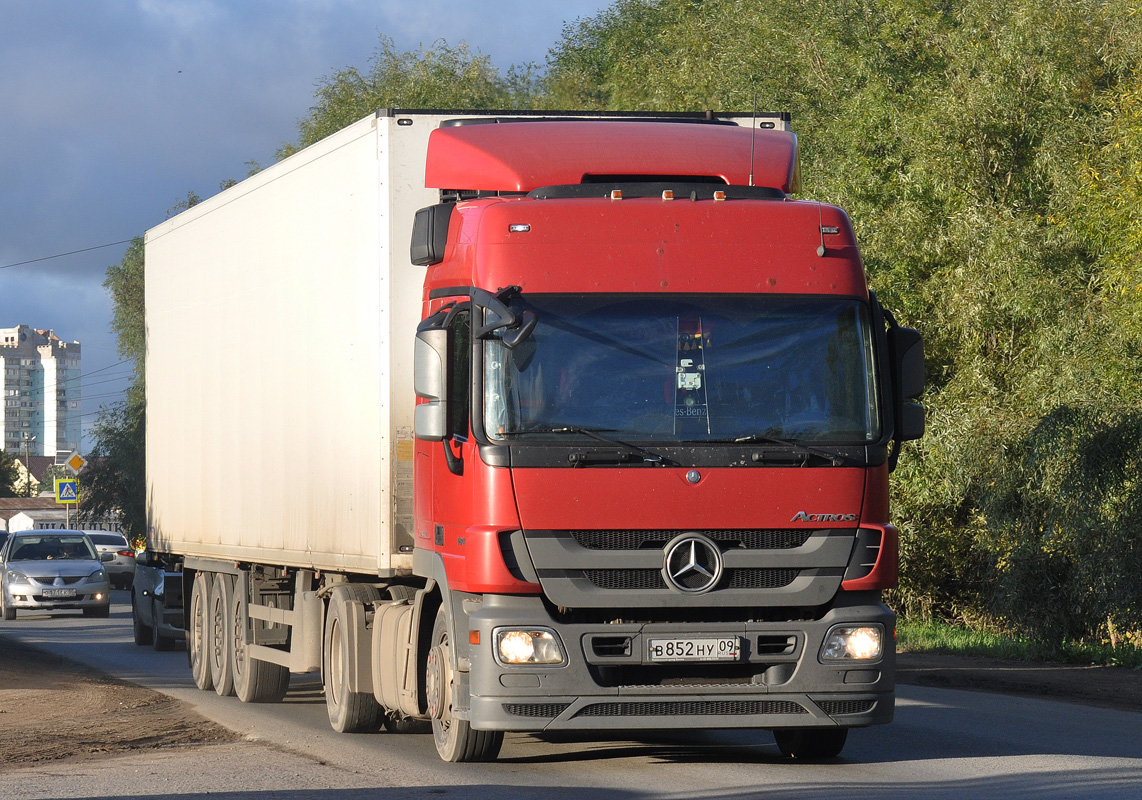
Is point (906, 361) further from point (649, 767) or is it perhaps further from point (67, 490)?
point (67, 490)

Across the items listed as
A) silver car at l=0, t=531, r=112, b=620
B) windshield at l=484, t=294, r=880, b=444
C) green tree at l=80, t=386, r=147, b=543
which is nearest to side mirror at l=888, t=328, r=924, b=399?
windshield at l=484, t=294, r=880, b=444

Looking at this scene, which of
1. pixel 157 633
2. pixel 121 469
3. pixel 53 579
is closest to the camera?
pixel 157 633

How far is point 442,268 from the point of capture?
32.4 ft

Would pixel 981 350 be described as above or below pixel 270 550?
above

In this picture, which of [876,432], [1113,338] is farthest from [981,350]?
[876,432]

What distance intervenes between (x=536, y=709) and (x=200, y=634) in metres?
7.98

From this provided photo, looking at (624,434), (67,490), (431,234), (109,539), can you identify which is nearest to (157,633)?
(431,234)

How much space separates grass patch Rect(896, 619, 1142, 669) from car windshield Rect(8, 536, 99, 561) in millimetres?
15796

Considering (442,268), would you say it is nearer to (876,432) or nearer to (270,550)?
(876,432)

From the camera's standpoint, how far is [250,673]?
14.2 m

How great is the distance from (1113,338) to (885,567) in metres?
14.7

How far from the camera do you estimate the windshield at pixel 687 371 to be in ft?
29.3

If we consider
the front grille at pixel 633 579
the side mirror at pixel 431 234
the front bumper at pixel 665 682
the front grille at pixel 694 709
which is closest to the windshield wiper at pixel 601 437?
the front grille at pixel 633 579

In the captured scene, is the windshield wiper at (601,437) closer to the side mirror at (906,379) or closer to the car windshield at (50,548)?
the side mirror at (906,379)
